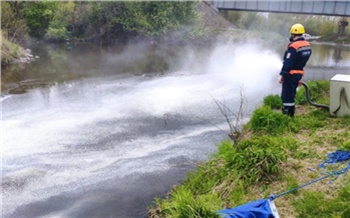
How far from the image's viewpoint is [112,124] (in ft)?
28.6

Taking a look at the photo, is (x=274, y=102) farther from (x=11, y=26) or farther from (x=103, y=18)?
(x=103, y=18)

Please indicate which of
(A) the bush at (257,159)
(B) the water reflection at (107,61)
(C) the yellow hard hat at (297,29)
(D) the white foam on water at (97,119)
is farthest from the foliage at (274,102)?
(B) the water reflection at (107,61)

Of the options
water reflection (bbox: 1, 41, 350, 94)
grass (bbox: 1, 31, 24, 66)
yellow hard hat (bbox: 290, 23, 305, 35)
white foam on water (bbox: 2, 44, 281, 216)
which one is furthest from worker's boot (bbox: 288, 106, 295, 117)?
grass (bbox: 1, 31, 24, 66)

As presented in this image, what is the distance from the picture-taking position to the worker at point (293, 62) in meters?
6.25

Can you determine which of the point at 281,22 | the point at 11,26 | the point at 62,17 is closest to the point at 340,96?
the point at 11,26

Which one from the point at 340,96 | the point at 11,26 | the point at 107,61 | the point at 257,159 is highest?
the point at 11,26

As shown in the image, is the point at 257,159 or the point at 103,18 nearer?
the point at 257,159

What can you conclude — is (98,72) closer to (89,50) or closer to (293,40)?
(89,50)

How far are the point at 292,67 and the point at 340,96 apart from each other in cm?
99

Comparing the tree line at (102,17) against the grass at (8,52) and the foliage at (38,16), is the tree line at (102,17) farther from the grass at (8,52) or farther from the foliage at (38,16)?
the grass at (8,52)

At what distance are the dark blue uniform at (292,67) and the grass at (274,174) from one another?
0.37 meters

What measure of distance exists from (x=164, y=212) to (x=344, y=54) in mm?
19275

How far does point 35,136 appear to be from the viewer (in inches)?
313

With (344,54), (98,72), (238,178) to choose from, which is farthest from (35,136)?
(344,54)
